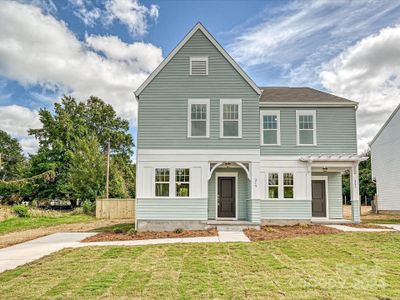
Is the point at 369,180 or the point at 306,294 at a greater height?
the point at 369,180

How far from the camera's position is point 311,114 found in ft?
55.6

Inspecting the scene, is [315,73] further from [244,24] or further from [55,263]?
[55,263]

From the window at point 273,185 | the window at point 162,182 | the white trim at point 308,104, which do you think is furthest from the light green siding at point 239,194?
the white trim at point 308,104

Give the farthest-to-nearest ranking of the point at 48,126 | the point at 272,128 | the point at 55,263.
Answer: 1. the point at 48,126
2. the point at 272,128
3. the point at 55,263

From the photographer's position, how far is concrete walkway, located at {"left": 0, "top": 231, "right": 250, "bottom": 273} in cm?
937

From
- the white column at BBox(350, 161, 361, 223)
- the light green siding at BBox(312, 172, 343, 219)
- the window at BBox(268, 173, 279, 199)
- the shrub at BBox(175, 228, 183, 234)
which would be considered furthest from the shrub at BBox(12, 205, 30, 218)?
the white column at BBox(350, 161, 361, 223)

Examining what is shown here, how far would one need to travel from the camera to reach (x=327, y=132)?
16.8 meters

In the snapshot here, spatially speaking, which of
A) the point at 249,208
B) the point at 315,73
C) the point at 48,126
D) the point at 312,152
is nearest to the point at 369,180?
the point at 315,73

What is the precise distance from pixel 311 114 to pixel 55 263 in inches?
541

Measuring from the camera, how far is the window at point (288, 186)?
16.2 metres

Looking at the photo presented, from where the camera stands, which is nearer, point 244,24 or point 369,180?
point 244,24

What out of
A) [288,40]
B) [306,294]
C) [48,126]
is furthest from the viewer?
[48,126]

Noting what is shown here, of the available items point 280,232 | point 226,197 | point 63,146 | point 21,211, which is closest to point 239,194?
point 226,197

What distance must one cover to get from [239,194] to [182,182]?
308cm
